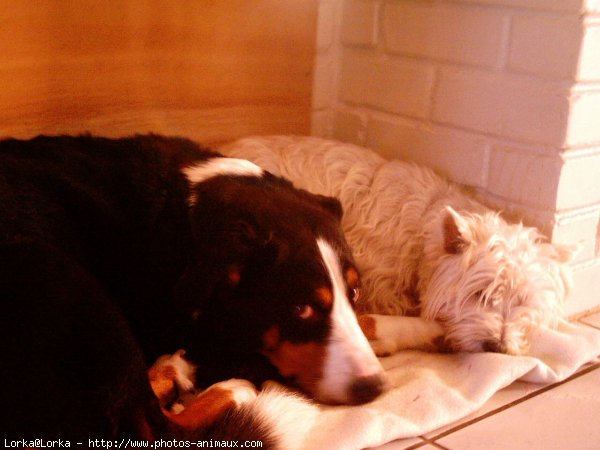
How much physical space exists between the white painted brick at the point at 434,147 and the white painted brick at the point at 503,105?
5 centimetres

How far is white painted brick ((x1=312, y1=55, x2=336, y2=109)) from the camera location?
112 inches

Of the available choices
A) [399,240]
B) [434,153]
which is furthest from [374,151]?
[399,240]

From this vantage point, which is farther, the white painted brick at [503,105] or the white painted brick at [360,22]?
the white painted brick at [360,22]

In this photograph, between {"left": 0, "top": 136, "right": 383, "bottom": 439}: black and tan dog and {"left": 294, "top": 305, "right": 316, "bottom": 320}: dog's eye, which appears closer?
{"left": 0, "top": 136, "right": 383, "bottom": 439}: black and tan dog

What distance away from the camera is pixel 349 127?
2879 mm

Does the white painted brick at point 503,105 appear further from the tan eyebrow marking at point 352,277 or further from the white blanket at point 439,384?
the tan eyebrow marking at point 352,277

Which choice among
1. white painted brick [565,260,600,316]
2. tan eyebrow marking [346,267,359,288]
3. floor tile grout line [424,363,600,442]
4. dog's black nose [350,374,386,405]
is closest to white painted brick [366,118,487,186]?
white painted brick [565,260,600,316]

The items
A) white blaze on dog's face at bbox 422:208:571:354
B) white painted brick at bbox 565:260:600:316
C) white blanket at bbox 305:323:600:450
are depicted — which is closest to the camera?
white blanket at bbox 305:323:600:450

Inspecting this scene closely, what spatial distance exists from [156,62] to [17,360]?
1.34m

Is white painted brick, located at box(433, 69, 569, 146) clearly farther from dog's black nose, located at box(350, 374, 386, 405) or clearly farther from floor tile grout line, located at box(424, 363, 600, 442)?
dog's black nose, located at box(350, 374, 386, 405)

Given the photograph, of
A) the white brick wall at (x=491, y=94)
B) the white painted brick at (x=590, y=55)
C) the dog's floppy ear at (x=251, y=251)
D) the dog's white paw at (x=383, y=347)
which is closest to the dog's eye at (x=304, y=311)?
the dog's floppy ear at (x=251, y=251)

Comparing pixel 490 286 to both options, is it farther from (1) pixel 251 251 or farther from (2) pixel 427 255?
(1) pixel 251 251

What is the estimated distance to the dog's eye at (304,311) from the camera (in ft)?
5.38

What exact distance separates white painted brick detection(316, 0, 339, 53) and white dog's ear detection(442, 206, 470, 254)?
1032mm
